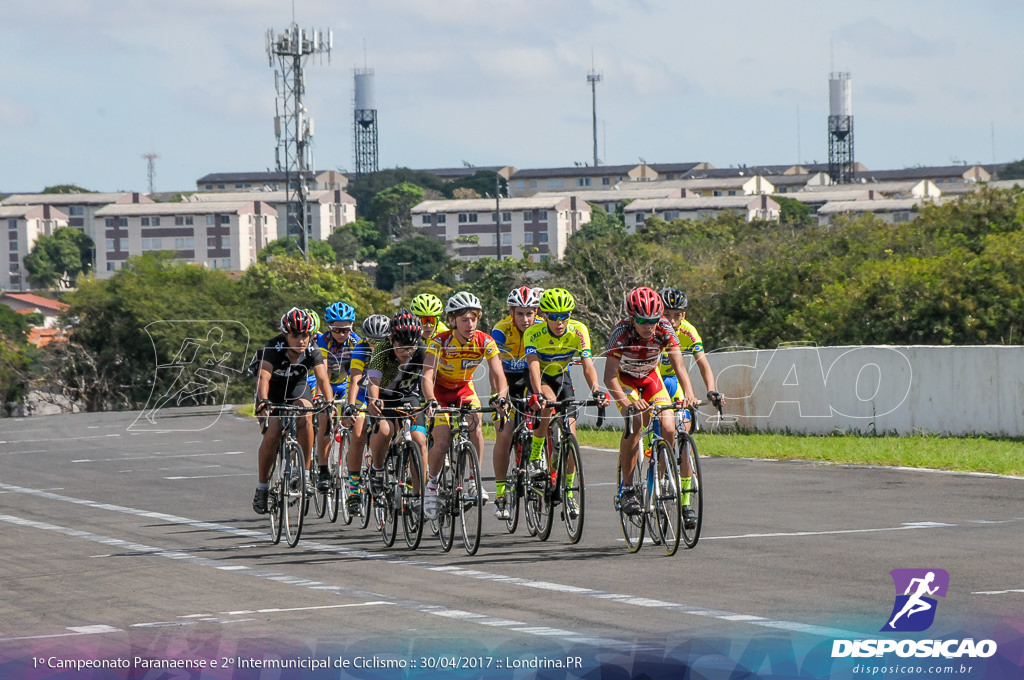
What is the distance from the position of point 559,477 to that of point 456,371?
4.13 ft

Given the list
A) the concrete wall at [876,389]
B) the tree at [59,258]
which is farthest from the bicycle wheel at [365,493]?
the tree at [59,258]

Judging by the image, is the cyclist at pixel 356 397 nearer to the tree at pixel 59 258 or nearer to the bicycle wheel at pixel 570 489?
the bicycle wheel at pixel 570 489

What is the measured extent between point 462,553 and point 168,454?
52.7ft

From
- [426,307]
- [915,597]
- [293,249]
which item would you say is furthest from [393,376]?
[293,249]

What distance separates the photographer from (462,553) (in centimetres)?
1263

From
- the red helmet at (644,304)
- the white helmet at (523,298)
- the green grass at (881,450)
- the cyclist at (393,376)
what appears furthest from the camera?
the green grass at (881,450)

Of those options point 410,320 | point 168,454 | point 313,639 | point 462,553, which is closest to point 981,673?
point 313,639

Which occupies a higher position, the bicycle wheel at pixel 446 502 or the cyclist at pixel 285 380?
the cyclist at pixel 285 380

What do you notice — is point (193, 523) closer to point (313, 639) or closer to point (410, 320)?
point (410, 320)

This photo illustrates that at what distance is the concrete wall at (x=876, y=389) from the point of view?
76.0 ft

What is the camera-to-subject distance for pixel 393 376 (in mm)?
13430

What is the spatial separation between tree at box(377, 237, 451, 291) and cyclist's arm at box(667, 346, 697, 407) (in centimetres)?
13185

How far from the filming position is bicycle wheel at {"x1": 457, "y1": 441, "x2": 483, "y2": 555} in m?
12.1

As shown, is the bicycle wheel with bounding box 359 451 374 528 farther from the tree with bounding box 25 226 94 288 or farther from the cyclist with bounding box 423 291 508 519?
the tree with bounding box 25 226 94 288
